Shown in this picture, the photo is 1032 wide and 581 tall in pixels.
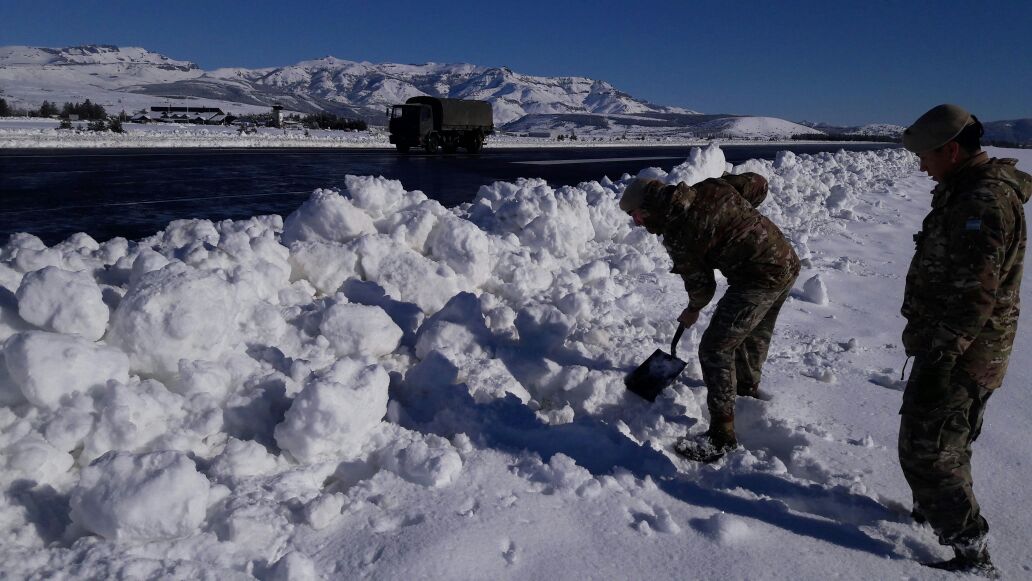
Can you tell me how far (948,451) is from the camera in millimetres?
2391

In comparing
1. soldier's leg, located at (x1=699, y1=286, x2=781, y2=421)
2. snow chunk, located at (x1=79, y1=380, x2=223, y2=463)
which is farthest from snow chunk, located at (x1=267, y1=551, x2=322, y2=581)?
soldier's leg, located at (x1=699, y1=286, x2=781, y2=421)

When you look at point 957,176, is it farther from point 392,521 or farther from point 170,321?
point 170,321

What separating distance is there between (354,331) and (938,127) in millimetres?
2839

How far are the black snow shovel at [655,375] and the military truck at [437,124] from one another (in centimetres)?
2266

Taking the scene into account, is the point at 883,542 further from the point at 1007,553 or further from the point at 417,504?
the point at 417,504

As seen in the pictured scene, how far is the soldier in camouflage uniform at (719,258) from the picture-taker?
121 inches

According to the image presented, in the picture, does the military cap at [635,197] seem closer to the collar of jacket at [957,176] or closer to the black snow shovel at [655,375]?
the black snow shovel at [655,375]

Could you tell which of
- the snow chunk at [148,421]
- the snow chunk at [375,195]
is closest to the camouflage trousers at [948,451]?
the snow chunk at [148,421]

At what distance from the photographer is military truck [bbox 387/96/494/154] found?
2517 cm

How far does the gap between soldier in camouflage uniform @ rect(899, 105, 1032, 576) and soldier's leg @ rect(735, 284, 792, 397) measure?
51.0 inches

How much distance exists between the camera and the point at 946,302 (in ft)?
7.47

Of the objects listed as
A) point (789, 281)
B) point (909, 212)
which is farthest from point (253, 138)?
point (789, 281)

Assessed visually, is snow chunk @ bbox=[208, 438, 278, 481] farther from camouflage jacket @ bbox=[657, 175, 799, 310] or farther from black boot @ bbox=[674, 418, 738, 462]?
camouflage jacket @ bbox=[657, 175, 799, 310]

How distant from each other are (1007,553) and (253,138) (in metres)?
28.0
